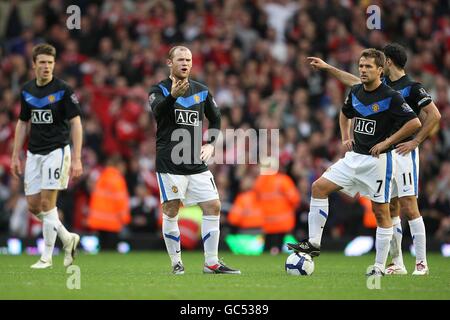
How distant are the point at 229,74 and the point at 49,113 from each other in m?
9.33

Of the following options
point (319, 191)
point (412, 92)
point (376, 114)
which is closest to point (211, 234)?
point (319, 191)

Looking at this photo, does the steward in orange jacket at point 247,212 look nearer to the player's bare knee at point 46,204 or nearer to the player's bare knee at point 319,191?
the player's bare knee at point 46,204

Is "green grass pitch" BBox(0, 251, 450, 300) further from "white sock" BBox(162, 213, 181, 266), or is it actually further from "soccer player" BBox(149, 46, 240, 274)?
"soccer player" BBox(149, 46, 240, 274)

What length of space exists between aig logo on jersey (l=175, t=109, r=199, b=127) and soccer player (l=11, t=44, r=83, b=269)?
5.30ft

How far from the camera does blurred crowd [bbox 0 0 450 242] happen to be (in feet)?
59.2

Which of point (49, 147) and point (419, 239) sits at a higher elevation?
point (49, 147)

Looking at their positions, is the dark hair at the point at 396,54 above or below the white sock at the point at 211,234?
above

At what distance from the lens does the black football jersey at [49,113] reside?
37.4 ft

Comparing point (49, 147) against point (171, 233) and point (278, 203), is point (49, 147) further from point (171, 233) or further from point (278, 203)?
point (278, 203)

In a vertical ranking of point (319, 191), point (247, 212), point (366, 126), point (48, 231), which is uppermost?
point (366, 126)

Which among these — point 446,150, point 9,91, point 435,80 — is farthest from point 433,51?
point 9,91

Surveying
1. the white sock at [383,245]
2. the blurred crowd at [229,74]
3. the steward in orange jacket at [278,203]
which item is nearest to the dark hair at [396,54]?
the white sock at [383,245]

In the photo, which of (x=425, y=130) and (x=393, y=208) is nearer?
(x=425, y=130)

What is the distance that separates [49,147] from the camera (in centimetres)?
1140
